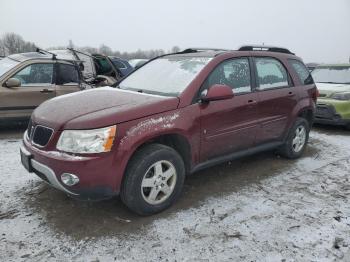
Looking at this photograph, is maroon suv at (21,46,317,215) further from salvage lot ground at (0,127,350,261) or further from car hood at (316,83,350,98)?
car hood at (316,83,350,98)

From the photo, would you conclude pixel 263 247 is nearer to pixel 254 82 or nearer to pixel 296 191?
pixel 296 191

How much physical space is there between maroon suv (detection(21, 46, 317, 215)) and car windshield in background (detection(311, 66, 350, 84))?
170 inches

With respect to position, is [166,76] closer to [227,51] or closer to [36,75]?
[227,51]

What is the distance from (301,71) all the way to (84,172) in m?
4.02

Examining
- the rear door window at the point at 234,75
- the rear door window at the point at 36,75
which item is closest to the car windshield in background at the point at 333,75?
the rear door window at the point at 234,75

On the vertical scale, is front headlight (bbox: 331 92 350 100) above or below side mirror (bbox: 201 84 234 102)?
below

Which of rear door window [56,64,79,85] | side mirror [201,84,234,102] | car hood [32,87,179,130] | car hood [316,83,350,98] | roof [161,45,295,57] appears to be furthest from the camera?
car hood [316,83,350,98]

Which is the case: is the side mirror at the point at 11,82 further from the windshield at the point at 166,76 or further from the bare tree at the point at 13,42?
the bare tree at the point at 13,42

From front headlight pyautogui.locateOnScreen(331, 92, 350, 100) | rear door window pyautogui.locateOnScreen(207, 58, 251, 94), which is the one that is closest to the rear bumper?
front headlight pyautogui.locateOnScreen(331, 92, 350, 100)

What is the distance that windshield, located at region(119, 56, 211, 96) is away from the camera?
3947 millimetres

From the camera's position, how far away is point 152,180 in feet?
11.4

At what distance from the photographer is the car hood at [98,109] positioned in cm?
317

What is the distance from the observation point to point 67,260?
2.79 metres

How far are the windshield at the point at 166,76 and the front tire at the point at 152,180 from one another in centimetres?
75
